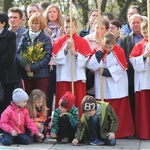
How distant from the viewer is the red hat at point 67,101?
8.47m

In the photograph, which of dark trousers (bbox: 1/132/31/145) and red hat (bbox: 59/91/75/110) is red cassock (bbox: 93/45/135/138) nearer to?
red hat (bbox: 59/91/75/110)

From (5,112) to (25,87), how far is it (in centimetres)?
111

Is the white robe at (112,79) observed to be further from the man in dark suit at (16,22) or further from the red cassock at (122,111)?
the man in dark suit at (16,22)

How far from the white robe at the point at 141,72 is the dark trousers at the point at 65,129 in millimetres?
1357

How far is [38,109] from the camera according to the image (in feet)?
28.9

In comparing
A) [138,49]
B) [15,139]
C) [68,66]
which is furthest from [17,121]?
[138,49]

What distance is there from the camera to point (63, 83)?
918cm

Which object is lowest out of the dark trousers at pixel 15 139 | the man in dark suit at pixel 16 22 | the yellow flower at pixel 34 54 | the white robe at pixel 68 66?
the dark trousers at pixel 15 139

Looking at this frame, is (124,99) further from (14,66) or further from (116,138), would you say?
(14,66)

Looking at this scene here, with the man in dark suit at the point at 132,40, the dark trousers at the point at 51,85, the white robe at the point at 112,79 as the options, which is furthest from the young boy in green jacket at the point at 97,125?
the dark trousers at the point at 51,85

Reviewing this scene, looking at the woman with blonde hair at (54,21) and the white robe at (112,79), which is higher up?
the woman with blonde hair at (54,21)

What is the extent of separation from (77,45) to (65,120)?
1410 mm

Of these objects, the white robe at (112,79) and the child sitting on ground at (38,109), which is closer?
Answer: the child sitting on ground at (38,109)

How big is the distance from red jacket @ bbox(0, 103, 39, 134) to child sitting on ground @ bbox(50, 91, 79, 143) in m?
0.34
